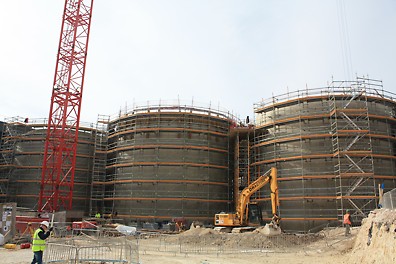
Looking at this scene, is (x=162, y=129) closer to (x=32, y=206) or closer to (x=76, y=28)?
(x=76, y=28)

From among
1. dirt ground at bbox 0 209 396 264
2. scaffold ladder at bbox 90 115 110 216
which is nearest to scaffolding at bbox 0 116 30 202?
scaffold ladder at bbox 90 115 110 216

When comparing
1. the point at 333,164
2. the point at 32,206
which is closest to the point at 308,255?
the point at 333,164

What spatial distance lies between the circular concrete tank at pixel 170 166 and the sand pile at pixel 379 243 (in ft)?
57.5

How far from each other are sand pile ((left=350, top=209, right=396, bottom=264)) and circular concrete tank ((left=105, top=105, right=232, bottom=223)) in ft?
57.5

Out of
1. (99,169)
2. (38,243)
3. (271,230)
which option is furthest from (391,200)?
(99,169)

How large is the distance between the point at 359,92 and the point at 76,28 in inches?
1016

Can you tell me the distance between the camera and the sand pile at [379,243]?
10773mm

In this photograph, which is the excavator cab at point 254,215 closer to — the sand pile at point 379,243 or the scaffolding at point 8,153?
the sand pile at point 379,243

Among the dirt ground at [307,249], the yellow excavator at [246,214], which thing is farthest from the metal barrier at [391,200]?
the yellow excavator at [246,214]

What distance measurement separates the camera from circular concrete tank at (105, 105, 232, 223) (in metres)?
30.4

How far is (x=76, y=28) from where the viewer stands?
34.4 metres

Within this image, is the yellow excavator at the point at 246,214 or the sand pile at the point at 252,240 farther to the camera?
the yellow excavator at the point at 246,214

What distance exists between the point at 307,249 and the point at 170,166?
47.9ft

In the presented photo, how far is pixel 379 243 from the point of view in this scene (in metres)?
12.0
